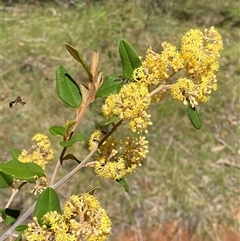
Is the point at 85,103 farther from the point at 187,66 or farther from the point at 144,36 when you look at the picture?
the point at 144,36

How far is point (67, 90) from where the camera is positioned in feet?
4.04

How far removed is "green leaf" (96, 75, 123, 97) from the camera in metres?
1.15

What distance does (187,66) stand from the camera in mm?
1058

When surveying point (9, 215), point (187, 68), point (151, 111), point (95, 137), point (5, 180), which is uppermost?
point (187, 68)

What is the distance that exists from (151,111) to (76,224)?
8.72ft

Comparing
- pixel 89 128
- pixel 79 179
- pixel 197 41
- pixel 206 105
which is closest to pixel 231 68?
pixel 206 105

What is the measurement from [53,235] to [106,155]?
0.24 metres

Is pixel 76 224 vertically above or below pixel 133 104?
below

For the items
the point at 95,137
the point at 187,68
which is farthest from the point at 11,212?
the point at 187,68

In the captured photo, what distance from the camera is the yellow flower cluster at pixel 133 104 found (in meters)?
1.01

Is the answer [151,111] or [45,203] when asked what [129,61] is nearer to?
[45,203]

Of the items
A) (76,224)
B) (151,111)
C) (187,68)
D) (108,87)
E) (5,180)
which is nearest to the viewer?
(76,224)

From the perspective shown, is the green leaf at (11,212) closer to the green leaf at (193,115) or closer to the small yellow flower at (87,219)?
the small yellow flower at (87,219)

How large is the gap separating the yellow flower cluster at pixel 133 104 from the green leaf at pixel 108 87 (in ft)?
0.28
